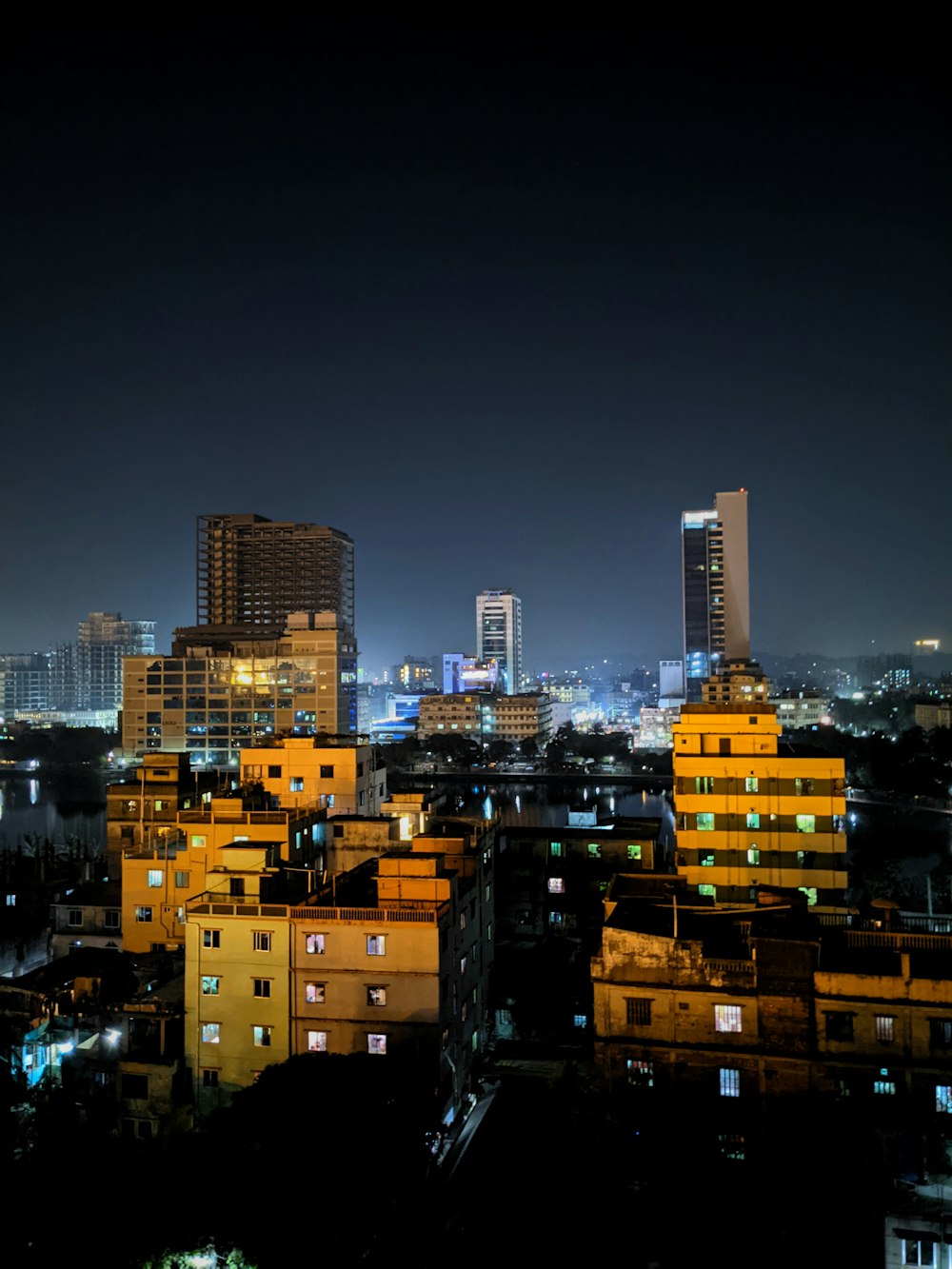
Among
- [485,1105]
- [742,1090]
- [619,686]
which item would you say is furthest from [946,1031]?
[619,686]

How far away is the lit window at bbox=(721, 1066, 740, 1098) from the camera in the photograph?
8352 mm

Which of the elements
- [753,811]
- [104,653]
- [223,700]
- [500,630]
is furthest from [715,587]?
[104,653]

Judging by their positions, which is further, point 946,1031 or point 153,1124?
point 153,1124

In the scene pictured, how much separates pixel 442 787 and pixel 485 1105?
40.8 metres

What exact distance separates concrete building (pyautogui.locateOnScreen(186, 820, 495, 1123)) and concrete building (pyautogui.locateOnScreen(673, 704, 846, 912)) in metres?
6.25

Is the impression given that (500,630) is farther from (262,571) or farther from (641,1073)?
(641,1073)

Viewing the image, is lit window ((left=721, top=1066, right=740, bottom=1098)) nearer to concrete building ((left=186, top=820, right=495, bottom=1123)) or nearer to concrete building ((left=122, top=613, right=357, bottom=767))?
concrete building ((left=186, top=820, right=495, bottom=1123))

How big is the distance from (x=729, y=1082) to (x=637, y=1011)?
1005 mm

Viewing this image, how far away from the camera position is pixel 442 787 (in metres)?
50.7

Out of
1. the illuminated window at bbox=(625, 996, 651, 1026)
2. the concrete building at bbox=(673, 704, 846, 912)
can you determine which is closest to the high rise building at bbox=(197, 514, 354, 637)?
the concrete building at bbox=(673, 704, 846, 912)

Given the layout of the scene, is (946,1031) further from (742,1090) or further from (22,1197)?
(22,1197)

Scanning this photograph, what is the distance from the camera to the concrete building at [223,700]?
→ 55188 millimetres

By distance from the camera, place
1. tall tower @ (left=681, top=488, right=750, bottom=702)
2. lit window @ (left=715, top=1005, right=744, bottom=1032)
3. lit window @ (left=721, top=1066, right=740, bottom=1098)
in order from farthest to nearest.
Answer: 1. tall tower @ (left=681, top=488, right=750, bottom=702)
2. lit window @ (left=715, top=1005, right=744, bottom=1032)
3. lit window @ (left=721, top=1066, right=740, bottom=1098)

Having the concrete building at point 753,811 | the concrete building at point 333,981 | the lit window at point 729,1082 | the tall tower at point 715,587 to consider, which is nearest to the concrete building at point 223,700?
the tall tower at point 715,587
